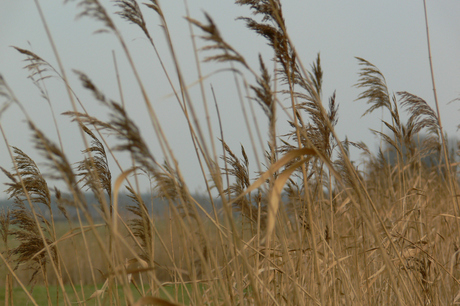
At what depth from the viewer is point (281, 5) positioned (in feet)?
4.86

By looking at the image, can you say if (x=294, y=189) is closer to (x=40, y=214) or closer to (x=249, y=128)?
(x=249, y=128)

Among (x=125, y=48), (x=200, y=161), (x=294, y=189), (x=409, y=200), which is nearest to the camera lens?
(x=125, y=48)

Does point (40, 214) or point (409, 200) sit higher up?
point (40, 214)

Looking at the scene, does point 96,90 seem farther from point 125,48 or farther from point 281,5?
point 281,5

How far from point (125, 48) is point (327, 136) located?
37.4 inches

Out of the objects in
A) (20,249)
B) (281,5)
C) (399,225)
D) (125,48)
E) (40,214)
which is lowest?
(399,225)

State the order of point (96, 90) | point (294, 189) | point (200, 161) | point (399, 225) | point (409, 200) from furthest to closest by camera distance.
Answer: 1. point (409, 200)
2. point (399, 225)
3. point (294, 189)
4. point (200, 161)
5. point (96, 90)

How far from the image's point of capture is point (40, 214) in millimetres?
2170

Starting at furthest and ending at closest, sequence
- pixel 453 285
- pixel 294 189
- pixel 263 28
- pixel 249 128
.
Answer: pixel 453 285 → pixel 294 189 → pixel 263 28 → pixel 249 128

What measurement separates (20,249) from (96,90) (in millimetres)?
1456

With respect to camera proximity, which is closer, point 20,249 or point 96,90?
point 96,90

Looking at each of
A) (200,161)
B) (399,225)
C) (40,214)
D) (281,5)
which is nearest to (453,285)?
(399,225)

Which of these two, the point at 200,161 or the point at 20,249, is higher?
the point at 200,161

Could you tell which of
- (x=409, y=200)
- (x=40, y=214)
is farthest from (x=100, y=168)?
(x=409, y=200)
